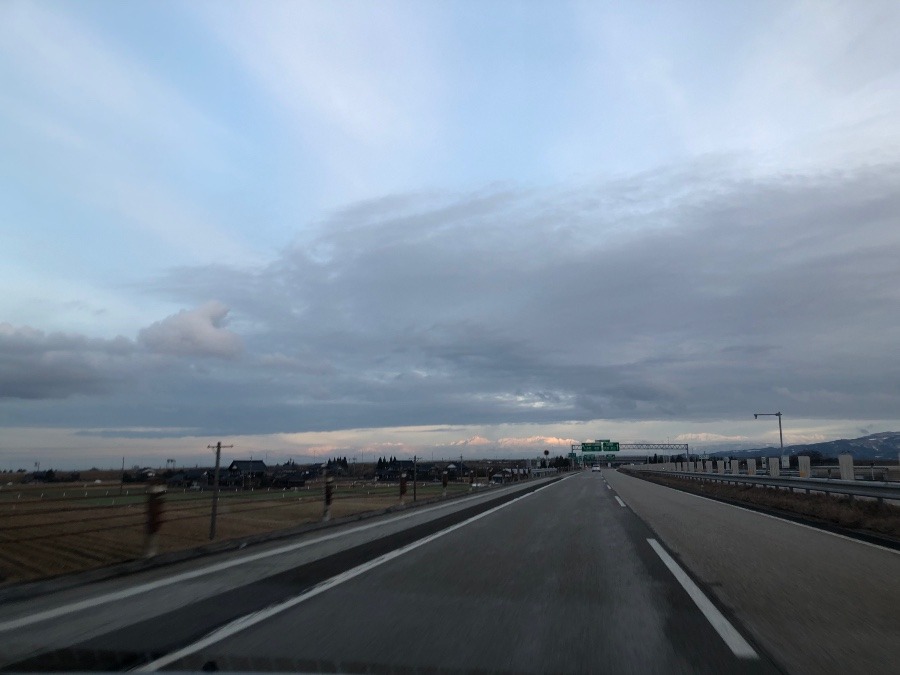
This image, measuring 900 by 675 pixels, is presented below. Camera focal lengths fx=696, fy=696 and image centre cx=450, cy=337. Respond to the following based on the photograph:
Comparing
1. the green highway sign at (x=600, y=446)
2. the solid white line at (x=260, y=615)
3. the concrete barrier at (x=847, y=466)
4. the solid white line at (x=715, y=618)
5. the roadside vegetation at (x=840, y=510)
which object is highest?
the green highway sign at (x=600, y=446)

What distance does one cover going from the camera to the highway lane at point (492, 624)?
577cm

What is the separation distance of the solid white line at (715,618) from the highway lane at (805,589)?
0.20 m

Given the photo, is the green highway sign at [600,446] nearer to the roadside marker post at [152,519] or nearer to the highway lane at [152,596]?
the highway lane at [152,596]

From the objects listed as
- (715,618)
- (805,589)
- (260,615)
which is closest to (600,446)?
(805,589)

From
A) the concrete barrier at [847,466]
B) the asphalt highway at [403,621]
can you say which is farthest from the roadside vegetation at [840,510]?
the asphalt highway at [403,621]

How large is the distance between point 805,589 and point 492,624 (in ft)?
15.6

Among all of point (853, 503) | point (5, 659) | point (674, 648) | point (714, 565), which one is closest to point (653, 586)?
point (714, 565)

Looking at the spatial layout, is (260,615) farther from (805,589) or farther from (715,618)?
(805,589)

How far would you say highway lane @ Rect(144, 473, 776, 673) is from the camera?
577cm

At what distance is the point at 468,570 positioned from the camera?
10.7 m

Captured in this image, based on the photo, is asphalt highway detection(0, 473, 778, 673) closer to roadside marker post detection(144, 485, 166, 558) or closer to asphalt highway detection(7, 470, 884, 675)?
asphalt highway detection(7, 470, 884, 675)

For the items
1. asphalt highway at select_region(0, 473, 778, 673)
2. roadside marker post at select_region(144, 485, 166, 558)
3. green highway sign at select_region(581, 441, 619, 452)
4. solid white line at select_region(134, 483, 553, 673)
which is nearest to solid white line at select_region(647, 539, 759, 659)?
asphalt highway at select_region(0, 473, 778, 673)

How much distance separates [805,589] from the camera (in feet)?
30.3

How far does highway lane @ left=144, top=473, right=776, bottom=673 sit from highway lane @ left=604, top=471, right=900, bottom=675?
62cm
